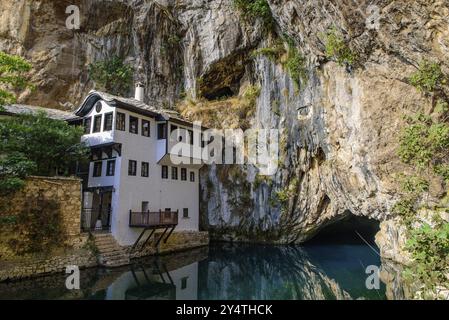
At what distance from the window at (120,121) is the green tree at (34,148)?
80.4 inches

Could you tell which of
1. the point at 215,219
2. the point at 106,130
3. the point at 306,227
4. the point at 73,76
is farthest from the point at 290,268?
the point at 73,76

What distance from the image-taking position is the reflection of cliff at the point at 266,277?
12.5m

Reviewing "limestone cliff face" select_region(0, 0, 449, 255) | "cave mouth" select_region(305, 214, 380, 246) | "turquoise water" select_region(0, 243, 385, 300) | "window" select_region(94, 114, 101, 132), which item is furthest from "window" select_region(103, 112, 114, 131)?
"cave mouth" select_region(305, 214, 380, 246)

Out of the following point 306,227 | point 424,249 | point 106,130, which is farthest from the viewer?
point 306,227

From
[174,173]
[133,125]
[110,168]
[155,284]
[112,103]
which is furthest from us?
[174,173]

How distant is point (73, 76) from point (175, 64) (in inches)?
366

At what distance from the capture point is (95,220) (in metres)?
20.6

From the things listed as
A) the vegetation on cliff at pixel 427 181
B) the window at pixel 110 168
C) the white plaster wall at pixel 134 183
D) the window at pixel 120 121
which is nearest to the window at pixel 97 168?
the white plaster wall at pixel 134 183

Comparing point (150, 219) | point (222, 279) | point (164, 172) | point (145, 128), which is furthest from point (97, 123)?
point (222, 279)

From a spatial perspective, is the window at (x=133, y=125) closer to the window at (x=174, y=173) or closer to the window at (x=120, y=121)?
the window at (x=120, y=121)

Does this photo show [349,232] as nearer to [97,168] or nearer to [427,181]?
[427,181]

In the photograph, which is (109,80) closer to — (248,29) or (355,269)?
(248,29)

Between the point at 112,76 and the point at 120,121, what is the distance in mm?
11759

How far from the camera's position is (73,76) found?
29.9m
